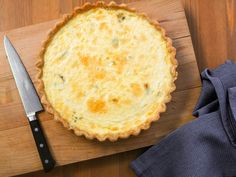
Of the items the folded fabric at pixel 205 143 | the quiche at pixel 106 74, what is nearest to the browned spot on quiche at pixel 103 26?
the quiche at pixel 106 74

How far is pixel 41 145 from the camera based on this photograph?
4.57 feet

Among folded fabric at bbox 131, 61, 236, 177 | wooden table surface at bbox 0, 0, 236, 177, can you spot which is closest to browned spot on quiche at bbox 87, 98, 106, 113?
folded fabric at bbox 131, 61, 236, 177

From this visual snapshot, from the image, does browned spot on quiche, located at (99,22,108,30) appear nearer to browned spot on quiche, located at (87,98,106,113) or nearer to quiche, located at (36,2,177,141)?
quiche, located at (36,2,177,141)

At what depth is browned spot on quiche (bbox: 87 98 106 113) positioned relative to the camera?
4.42 ft

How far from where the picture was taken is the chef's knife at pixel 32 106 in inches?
54.9

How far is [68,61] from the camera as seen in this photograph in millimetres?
1369

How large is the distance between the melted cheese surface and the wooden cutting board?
0.29 ft

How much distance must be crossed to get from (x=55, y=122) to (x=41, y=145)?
0.10 metres

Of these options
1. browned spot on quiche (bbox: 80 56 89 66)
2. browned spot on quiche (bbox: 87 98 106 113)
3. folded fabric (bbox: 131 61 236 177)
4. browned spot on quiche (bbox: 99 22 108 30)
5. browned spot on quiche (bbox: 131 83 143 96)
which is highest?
browned spot on quiche (bbox: 99 22 108 30)

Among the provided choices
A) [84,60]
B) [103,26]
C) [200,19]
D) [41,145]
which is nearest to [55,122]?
[41,145]

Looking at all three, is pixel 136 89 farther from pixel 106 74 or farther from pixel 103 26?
pixel 103 26

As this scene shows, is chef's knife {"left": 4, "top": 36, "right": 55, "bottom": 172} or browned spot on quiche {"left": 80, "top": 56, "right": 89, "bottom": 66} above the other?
browned spot on quiche {"left": 80, "top": 56, "right": 89, "bottom": 66}

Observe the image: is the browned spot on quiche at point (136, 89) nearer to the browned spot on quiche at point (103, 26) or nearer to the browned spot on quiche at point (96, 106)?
the browned spot on quiche at point (96, 106)

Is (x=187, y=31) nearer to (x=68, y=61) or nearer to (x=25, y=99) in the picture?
(x=68, y=61)
